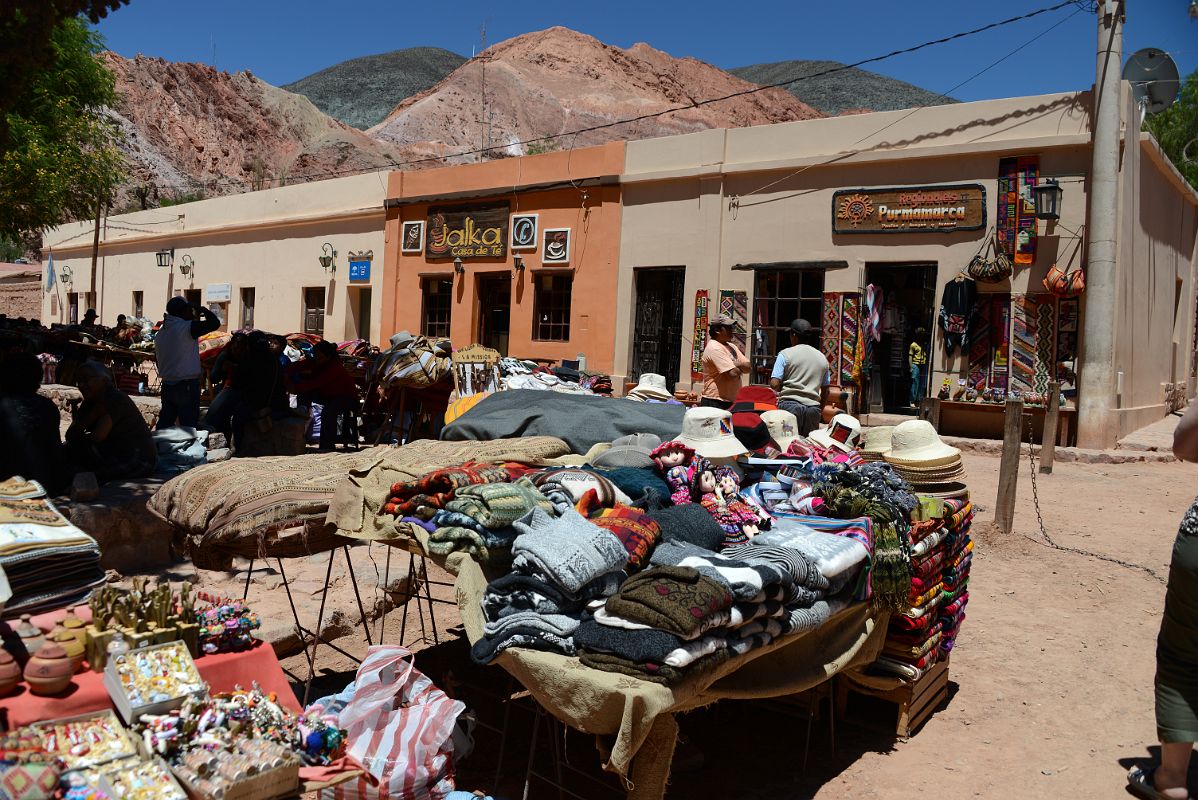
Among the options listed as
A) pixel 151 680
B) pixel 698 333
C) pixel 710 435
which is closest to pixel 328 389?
pixel 698 333

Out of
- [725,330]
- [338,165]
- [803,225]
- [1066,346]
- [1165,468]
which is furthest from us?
[338,165]

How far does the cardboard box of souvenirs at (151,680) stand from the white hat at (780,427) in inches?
121

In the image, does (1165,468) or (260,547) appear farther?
(1165,468)

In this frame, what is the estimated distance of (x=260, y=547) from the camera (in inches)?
138

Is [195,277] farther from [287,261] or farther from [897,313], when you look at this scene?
[897,313]

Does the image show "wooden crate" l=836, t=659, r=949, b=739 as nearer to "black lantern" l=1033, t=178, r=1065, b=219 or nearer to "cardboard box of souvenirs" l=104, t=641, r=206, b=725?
"cardboard box of souvenirs" l=104, t=641, r=206, b=725

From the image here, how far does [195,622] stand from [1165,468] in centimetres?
1179

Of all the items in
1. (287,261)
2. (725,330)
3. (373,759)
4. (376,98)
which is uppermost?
(376,98)

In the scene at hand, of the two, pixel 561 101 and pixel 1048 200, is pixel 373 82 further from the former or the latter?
pixel 1048 200

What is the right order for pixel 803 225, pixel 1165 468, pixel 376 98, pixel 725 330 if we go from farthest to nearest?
pixel 376 98, pixel 803 225, pixel 1165 468, pixel 725 330

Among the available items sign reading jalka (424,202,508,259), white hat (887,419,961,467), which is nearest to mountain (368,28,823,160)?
sign reading jalka (424,202,508,259)

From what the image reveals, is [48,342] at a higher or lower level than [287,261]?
lower

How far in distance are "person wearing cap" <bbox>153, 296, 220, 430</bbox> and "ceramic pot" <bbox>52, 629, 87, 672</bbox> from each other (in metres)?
6.39

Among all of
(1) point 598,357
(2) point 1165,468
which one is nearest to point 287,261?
(1) point 598,357
